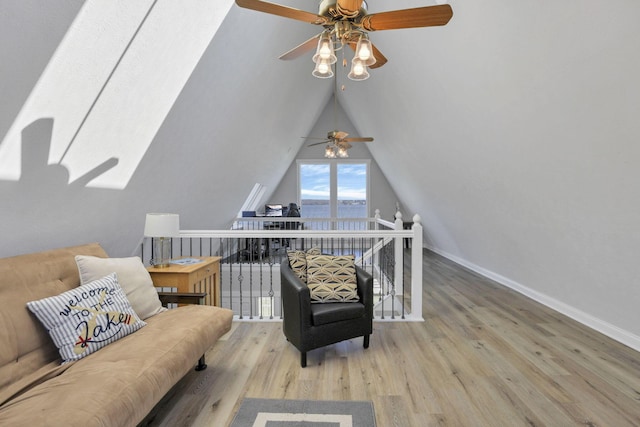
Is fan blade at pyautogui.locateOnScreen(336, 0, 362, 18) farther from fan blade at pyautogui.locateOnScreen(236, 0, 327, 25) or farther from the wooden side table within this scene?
the wooden side table

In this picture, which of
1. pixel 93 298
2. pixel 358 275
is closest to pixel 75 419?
pixel 93 298

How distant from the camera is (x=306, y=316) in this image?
244 centimetres

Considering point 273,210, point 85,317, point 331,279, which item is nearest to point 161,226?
point 85,317

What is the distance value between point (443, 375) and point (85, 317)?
2333mm

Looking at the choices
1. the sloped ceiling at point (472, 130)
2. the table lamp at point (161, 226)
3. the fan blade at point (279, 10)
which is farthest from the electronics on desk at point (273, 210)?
the fan blade at point (279, 10)

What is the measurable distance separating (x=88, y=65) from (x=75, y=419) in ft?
5.70

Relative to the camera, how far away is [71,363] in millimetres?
1638

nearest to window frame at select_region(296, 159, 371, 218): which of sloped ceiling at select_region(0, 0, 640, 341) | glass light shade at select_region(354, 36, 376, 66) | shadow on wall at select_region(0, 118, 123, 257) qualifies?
sloped ceiling at select_region(0, 0, 640, 341)

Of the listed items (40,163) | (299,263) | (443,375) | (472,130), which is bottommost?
(443,375)

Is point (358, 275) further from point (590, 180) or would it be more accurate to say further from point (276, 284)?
point (276, 284)

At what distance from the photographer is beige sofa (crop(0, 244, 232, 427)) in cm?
125

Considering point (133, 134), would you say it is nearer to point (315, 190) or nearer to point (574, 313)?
point (574, 313)

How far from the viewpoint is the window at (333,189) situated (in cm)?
912

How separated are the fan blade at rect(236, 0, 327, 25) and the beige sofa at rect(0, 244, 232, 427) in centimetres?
186
